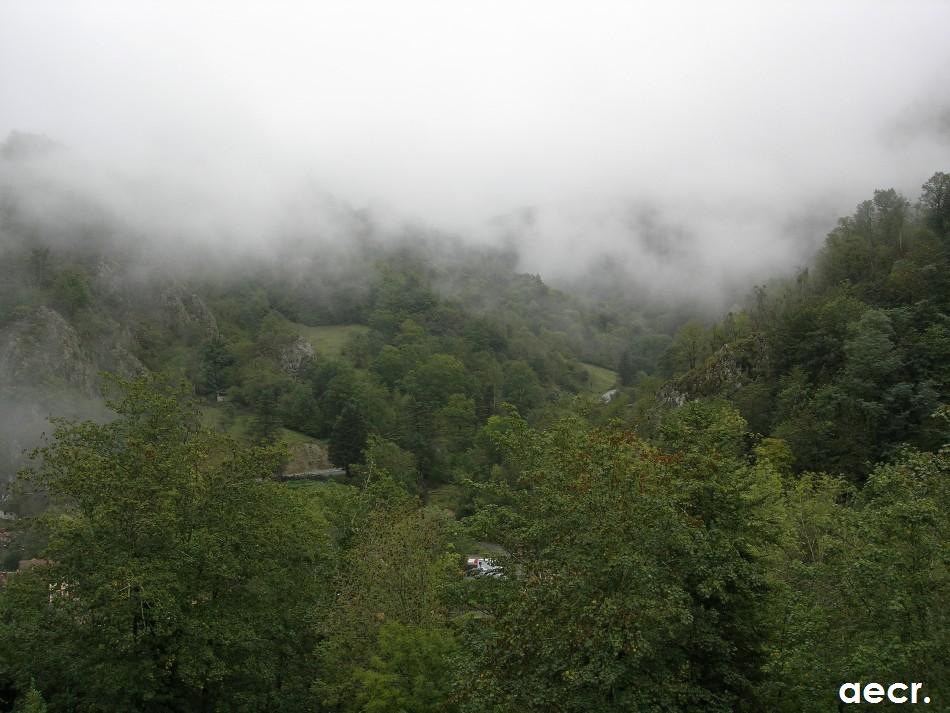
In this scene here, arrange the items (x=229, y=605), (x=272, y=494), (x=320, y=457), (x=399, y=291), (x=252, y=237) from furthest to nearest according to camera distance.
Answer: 1. (x=252, y=237)
2. (x=399, y=291)
3. (x=320, y=457)
4. (x=272, y=494)
5. (x=229, y=605)

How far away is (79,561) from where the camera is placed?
1948 cm

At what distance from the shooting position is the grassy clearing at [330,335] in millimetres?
130500

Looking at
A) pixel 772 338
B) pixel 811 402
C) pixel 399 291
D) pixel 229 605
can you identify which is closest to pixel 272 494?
pixel 229 605

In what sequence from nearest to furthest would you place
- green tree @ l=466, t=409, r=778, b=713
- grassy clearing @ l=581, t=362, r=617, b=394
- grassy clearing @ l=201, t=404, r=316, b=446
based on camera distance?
green tree @ l=466, t=409, r=778, b=713 → grassy clearing @ l=201, t=404, r=316, b=446 → grassy clearing @ l=581, t=362, r=617, b=394

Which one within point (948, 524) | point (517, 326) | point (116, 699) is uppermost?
point (517, 326)

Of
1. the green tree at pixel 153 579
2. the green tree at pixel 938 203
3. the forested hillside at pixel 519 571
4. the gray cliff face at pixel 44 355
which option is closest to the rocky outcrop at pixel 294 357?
the gray cliff face at pixel 44 355

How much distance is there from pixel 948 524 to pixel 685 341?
86.9 meters

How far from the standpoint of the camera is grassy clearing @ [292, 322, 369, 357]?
130500mm

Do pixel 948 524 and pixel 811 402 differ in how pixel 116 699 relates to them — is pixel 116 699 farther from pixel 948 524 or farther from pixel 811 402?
pixel 811 402

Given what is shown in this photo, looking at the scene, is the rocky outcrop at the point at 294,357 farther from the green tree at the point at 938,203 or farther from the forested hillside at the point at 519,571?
the green tree at the point at 938,203

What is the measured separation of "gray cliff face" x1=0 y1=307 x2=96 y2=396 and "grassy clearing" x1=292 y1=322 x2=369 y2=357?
138ft

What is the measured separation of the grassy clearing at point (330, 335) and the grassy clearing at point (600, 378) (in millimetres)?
50732

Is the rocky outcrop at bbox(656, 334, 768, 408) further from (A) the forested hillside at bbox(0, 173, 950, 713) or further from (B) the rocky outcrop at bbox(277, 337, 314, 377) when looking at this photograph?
(B) the rocky outcrop at bbox(277, 337, 314, 377)

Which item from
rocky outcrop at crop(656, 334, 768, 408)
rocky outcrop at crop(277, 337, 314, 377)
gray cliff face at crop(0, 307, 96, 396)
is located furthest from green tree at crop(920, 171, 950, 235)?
gray cliff face at crop(0, 307, 96, 396)
